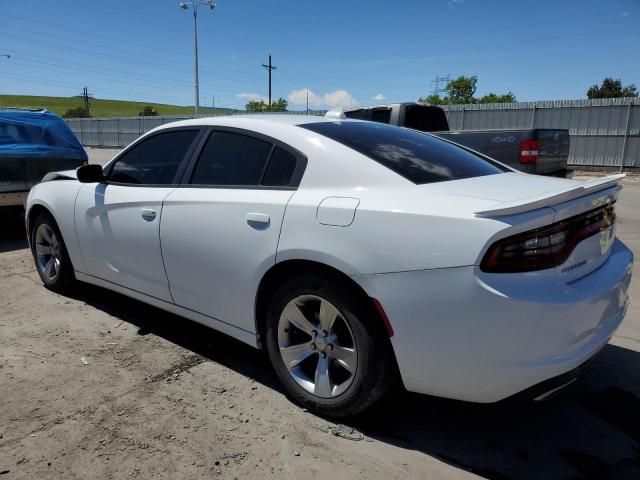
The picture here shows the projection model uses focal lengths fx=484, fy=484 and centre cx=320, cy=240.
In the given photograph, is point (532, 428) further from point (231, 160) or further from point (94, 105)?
point (94, 105)

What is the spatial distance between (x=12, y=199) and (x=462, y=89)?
70.6m

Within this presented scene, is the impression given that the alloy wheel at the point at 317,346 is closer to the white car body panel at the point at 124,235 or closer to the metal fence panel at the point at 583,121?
the white car body panel at the point at 124,235

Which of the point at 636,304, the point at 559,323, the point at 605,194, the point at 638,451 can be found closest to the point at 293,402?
the point at 559,323

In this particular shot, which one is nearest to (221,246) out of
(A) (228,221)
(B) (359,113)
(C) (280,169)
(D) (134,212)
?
(A) (228,221)

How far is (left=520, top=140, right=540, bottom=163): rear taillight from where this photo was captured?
289 inches

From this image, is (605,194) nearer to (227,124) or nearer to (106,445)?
(227,124)

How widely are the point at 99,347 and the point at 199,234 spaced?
130 centimetres

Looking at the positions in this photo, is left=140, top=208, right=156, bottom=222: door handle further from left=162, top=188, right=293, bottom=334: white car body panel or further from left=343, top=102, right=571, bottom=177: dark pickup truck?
left=343, top=102, right=571, bottom=177: dark pickup truck

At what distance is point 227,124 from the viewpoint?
124 inches

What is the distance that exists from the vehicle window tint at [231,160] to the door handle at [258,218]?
0.24m

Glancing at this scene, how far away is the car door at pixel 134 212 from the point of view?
3.29 m

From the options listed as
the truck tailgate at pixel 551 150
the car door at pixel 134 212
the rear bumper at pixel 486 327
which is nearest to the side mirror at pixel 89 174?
the car door at pixel 134 212

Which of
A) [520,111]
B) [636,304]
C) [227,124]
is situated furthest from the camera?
[520,111]

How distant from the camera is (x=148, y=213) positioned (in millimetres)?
3277
